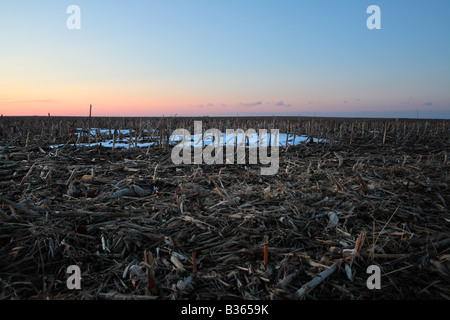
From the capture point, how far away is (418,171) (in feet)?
19.2

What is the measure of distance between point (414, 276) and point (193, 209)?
2.62 meters

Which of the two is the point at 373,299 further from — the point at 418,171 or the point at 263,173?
the point at 418,171
